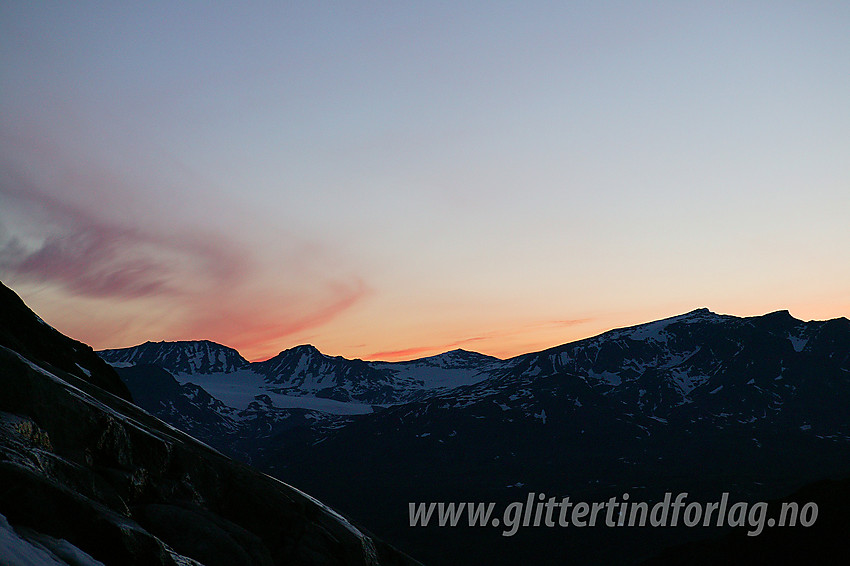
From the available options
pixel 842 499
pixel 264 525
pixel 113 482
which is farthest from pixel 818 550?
pixel 113 482

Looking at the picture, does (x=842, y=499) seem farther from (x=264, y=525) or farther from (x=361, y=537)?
(x=264, y=525)

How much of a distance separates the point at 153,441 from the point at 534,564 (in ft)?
619

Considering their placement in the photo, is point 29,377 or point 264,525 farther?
point 264,525

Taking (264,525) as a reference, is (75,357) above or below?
above

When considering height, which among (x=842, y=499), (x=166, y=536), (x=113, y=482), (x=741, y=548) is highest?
(x=113, y=482)

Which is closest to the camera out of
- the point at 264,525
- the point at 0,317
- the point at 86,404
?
the point at 86,404

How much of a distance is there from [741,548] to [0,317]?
334ft

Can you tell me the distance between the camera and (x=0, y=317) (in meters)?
65.1

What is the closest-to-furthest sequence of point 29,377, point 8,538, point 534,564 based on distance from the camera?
1. point 8,538
2. point 29,377
3. point 534,564

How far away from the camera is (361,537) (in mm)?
45188

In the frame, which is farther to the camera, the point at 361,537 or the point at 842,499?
the point at 842,499

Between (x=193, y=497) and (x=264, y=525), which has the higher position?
(x=193, y=497)

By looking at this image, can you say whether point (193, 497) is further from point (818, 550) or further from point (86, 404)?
point (818, 550)

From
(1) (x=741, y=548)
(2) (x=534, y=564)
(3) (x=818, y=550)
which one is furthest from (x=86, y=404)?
(2) (x=534, y=564)
